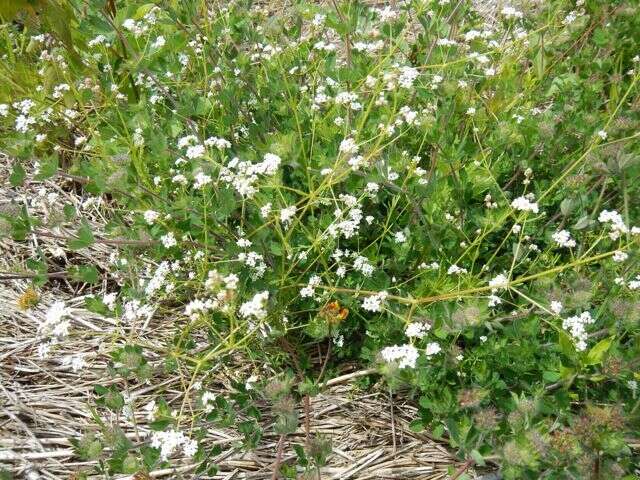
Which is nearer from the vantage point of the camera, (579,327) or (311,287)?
(579,327)

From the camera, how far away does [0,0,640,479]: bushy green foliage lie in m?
1.57

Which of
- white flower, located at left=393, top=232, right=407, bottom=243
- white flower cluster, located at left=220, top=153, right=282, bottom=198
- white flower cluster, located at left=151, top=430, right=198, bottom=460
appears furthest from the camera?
white flower, located at left=393, top=232, right=407, bottom=243

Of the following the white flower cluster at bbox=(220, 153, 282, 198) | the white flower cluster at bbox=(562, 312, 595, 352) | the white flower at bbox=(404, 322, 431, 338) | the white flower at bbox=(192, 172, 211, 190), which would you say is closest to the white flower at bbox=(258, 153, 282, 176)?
the white flower cluster at bbox=(220, 153, 282, 198)

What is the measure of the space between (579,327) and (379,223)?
64 cm

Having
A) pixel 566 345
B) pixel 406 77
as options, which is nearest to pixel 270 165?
pixel 406 77

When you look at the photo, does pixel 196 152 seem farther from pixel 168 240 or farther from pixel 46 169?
pixel 46 169

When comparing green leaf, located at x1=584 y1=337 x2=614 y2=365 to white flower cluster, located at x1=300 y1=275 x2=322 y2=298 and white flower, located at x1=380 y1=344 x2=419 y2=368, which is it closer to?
white flower, located at x1=380 y1=344 x2=419 y2=368

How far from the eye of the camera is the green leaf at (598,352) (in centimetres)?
151

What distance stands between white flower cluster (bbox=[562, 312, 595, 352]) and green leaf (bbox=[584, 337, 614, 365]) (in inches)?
1.0

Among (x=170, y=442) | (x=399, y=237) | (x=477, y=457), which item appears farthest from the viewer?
(x=399, y=237)

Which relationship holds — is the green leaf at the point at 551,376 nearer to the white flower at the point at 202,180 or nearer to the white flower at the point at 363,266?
the white flower at the point at 363,266

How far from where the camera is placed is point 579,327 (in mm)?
1521

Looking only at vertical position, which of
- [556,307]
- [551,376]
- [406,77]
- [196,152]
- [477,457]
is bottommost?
[477,457]

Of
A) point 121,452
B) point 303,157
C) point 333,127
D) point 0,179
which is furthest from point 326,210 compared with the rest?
point 0,179
